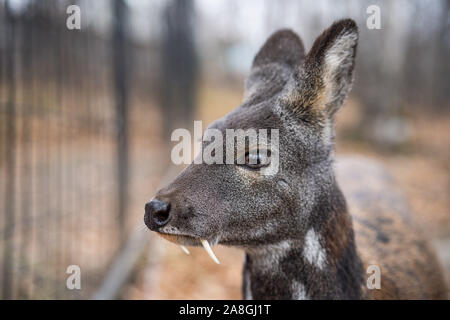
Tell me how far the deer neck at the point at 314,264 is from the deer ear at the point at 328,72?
1.80ft

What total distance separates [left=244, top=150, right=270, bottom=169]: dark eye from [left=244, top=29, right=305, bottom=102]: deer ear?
0.60 metres

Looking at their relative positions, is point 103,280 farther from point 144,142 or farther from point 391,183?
point 144,142

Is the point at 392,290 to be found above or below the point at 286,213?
below

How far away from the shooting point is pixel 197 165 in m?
2.27

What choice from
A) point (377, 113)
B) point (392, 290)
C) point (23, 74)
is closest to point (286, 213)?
point (392, 290)

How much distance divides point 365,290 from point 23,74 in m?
2.65

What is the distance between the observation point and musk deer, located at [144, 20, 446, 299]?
7.02 ft

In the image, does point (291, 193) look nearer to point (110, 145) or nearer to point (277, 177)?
point (277, 177)

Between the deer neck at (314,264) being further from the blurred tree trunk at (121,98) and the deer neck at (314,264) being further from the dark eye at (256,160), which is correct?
the blurred tree trunk at (121,98)

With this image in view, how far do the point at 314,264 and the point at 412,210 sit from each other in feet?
8.53

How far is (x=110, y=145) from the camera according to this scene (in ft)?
19.2
